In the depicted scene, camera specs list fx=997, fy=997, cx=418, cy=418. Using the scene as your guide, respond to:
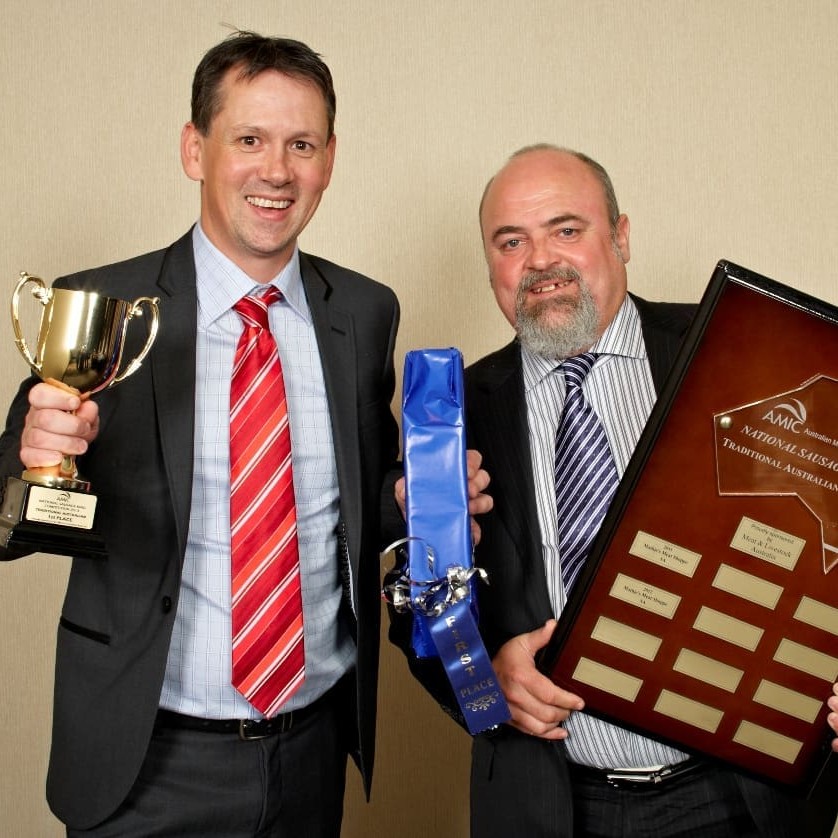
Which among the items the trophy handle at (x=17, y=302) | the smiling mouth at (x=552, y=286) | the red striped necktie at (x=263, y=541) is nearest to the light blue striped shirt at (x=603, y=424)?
the smiling mouth at (x=552, y=286)

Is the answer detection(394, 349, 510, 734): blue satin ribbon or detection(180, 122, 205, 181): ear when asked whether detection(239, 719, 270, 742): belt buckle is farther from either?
detection(180, 122, 205, 181): ear

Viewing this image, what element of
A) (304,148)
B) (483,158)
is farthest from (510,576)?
(483,158)

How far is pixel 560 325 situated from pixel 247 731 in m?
0.93

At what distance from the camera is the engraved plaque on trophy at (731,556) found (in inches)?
60.4

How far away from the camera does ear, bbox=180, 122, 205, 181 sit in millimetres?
1894

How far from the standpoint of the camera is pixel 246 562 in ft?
5.55

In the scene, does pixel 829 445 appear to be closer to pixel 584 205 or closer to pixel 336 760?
pixel 584 205

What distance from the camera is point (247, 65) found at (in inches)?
71.5

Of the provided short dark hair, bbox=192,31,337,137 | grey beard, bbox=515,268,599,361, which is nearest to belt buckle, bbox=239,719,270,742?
grey beard, bbox=515,268,599,361

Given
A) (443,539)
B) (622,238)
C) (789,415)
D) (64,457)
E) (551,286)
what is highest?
(622,238)

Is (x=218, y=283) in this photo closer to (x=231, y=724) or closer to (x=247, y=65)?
(x=247, y=65)

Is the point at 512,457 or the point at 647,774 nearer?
the point at 647,774

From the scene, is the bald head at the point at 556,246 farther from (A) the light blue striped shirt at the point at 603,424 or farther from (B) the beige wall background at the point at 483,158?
(B) the beige wall background at the point at 483,158

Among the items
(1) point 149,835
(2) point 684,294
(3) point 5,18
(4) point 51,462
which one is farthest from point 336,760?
(3) point 5,18
